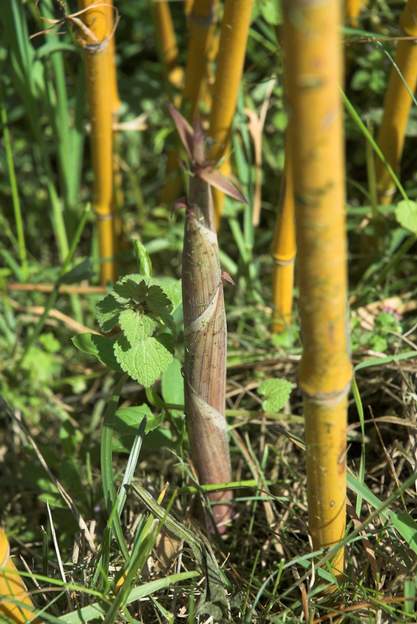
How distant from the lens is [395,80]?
4.11 ft

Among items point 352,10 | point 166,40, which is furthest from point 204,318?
point 166,40

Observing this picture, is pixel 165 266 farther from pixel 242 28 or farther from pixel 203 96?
pixel 242 28

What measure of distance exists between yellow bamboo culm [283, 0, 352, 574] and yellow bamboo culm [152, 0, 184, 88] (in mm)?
1008

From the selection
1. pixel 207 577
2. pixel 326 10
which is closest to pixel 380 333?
pixel 207 577

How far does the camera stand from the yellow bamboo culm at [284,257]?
117 centimetres

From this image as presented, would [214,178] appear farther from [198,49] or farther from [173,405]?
[198,49]

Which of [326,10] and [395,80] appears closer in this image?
[326,10]

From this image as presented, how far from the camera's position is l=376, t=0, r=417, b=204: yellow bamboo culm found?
1148mm

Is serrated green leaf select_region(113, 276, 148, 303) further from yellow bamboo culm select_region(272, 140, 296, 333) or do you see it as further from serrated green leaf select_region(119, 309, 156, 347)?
yellow bamboo culm select_region(272, 140, 296, 333)

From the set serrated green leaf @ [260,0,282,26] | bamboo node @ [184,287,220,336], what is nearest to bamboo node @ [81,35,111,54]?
serrated green leaf @ [260,0,282,26]

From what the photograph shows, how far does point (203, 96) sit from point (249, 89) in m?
0.13

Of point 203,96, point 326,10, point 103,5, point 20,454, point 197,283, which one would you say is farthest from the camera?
point 203,96

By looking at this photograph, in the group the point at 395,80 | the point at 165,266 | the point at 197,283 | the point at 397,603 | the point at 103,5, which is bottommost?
the point at 397,603

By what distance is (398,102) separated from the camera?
1271mm
